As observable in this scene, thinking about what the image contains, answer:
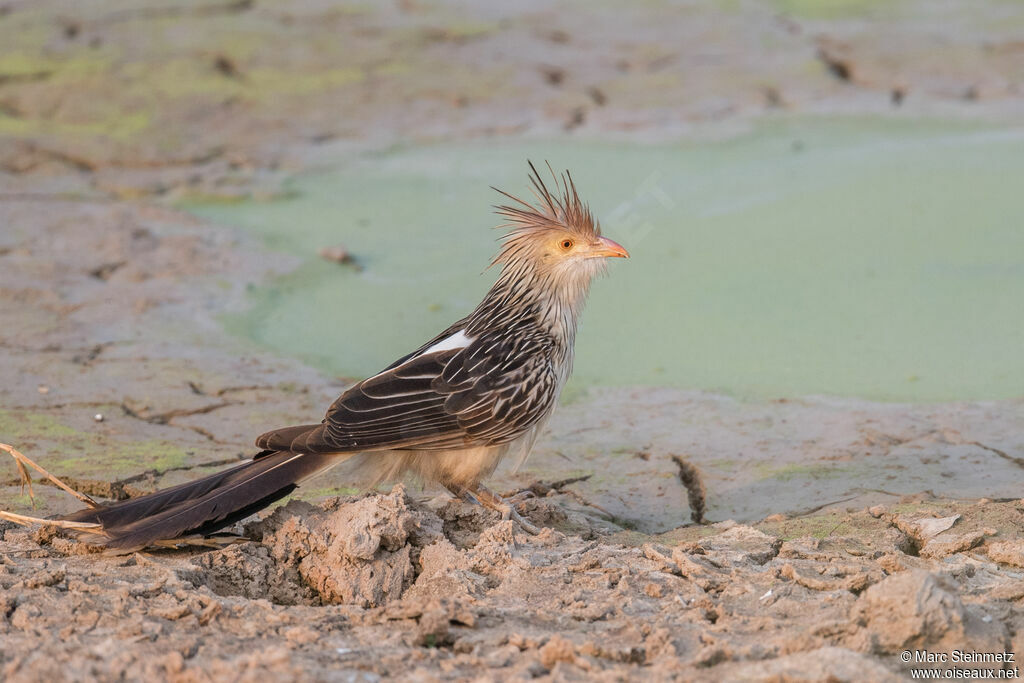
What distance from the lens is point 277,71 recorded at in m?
10.9

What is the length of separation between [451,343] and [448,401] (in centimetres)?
35

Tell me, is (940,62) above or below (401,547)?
above

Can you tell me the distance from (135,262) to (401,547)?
4330 millimetres

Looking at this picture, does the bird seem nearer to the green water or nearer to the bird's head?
the bird's head

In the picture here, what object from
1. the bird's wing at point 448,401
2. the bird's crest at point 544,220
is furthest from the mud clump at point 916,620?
the bird's crest at point 544,220

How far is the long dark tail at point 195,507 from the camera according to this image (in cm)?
387

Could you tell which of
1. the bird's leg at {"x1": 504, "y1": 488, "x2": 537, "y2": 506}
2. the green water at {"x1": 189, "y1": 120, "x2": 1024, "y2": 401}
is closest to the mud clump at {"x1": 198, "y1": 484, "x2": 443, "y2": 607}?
the bird's leg at {"x1": 504, "y1": 488, "x2": 537, "y2": 506}

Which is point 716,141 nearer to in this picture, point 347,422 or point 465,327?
point 465,327

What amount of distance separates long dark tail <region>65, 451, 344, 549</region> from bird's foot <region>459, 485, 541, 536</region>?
0.73 metres

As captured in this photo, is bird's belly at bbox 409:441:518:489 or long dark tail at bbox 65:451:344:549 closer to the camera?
long dark tail at bbox 65:451:344:549

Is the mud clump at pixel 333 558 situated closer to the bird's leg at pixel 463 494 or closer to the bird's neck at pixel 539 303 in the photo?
the bird's leg at pixel 463 494

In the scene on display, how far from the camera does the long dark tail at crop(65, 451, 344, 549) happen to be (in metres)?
3.87

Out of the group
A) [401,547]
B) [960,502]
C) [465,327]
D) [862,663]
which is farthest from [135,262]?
[862,663]

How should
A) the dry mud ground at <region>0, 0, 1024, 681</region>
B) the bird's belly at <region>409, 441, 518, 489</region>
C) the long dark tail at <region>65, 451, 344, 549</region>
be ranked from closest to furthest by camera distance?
the dry mud ground at <region>0, 0, 1024, 681</region>
the long dark tail at <region>65, 451, 344, 549</region>
the bird's belly at <region>409, 441, 518, 489</region>
